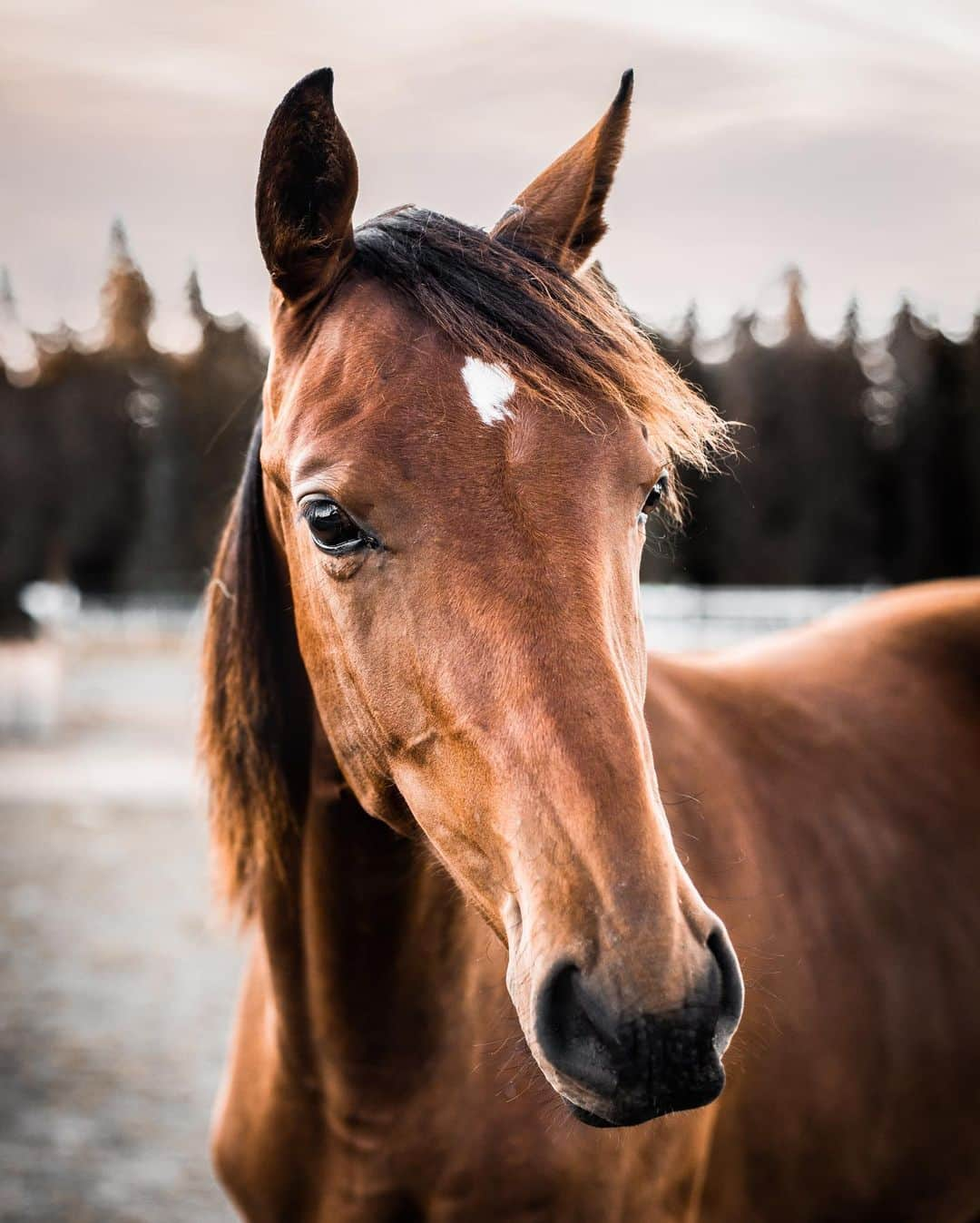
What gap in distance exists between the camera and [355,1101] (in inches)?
69.8

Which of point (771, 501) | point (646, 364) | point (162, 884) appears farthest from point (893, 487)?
point (646, 364)

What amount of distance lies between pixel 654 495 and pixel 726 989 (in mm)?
763

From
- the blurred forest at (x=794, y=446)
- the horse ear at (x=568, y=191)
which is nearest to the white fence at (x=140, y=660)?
the blurred forest at (x=794, y=446)

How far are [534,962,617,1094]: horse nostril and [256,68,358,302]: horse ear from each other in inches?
45.1

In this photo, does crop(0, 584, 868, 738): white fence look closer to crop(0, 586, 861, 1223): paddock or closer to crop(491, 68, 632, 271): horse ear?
crop(0, 586, 861, 1223): paddock

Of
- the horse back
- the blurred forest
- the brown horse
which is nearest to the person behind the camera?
the brown horse

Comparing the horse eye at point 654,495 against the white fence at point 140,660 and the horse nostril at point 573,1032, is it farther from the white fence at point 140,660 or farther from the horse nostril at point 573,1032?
the white fence at point 140,660

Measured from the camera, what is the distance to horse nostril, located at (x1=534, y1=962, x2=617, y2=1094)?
42.8 inches

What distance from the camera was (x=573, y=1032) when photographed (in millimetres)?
1115

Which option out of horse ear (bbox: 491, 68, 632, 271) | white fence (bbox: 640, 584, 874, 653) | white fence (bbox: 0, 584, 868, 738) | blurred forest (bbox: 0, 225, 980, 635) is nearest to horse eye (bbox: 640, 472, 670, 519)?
horse ear (bbox: 491, 68, 632, 271)

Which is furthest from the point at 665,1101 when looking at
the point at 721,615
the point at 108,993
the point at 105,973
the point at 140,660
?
the point at 140,660

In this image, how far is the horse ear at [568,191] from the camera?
176 centimetres

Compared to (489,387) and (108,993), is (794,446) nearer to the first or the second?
(108,993)

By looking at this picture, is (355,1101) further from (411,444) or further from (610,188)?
(610,188)
